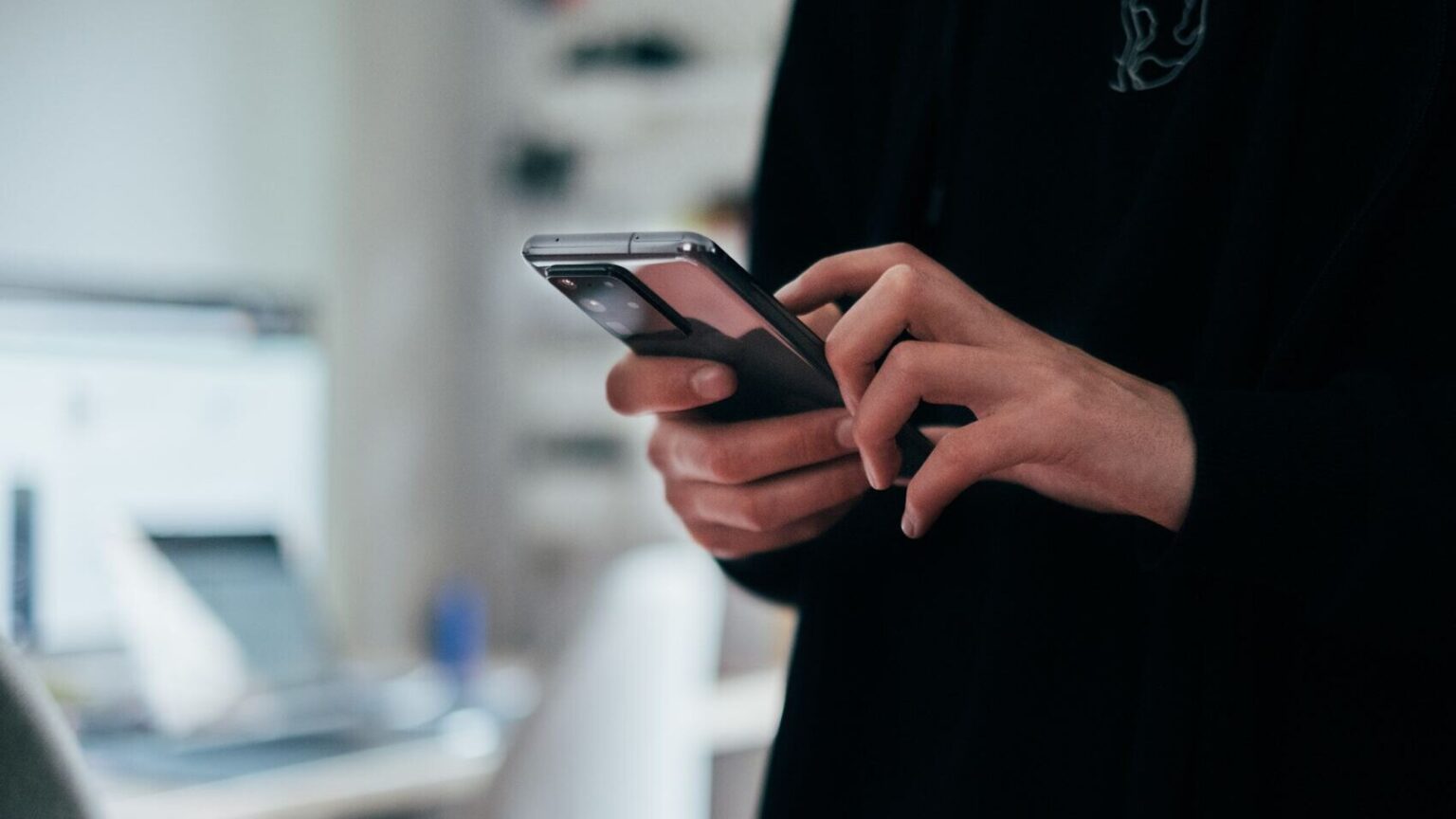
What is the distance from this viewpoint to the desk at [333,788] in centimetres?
128

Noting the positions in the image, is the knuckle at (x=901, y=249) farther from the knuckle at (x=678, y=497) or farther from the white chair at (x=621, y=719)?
the white chair at (x=621, y=719)

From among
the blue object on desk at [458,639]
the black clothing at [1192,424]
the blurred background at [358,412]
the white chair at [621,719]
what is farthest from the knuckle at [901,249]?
the blue object on desk at [458,639]

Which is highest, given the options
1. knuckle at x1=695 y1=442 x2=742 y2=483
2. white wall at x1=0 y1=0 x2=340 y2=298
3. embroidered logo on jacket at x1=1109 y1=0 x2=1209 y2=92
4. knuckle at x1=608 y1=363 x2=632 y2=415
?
embroidered logo on jacket at x1=1109 y1=0 x2=1209 y2=92

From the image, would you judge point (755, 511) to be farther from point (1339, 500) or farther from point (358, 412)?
point (358, 412)

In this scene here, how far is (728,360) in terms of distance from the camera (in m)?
0.59

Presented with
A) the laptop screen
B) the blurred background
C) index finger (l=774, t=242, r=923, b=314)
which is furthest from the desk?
index finger (l=774, t=242, r=923, b=314)

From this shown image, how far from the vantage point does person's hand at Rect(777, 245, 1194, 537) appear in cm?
47

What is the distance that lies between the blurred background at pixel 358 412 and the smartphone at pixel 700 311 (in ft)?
0.91

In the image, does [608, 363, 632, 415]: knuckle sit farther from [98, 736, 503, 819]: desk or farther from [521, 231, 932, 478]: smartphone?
[98, 736, 503, 819]: desk

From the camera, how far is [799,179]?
765mm

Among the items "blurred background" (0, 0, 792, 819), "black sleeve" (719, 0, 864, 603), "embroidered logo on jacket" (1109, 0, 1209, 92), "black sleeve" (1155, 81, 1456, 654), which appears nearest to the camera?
"black sleeve" (1155, 81, 1456, 654)

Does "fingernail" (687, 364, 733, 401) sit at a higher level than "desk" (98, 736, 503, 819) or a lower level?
higher

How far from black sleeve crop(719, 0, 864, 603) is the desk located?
0.78m

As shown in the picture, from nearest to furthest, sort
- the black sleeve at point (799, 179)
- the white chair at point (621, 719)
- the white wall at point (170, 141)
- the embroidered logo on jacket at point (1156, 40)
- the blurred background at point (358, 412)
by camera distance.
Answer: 1. the embroidered logo on jacket at point (1156, 40)
2. the black sleeve at point (799, 179)
3. the white chair at point (621, 719)
4. the blurred background at point (358, 412)
5. the white wall at point (170, 141)
